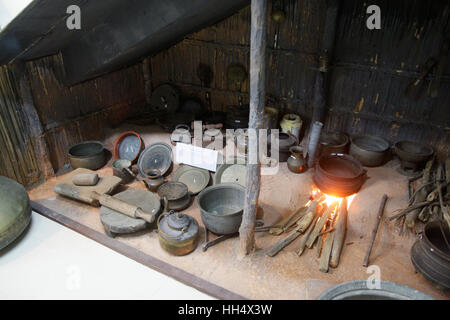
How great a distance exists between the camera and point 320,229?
422cm

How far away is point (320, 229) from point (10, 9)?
4.50m

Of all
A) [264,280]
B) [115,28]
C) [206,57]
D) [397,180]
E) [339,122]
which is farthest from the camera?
[206,57]

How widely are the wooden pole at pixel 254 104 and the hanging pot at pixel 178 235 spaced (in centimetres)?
64

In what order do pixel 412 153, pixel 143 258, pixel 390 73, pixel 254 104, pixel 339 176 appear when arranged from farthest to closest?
pixel 390 73 → pixel 412 153 → pixel 339 176 → pixel 143 258 → pixel 254 104

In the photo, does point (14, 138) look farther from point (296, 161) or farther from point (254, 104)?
point (296, 161)

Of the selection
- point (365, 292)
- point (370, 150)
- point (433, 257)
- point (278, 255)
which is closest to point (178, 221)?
point (278, 255)

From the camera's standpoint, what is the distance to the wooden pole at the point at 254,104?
2.89 metres

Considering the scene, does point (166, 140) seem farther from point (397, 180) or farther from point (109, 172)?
point (397, 180)

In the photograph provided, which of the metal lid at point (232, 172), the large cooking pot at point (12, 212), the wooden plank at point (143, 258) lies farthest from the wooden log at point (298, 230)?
the large cooking pot at point (12, 212)

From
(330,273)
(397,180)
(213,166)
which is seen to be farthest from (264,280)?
(397,180)

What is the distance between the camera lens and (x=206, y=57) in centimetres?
671

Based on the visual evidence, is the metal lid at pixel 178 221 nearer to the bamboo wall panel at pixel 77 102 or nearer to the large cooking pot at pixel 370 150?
the bamboo wall panel at pixel 77 102

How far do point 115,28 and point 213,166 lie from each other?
2.62 meters

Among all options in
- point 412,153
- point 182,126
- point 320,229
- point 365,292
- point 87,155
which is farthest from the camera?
point 182,126
